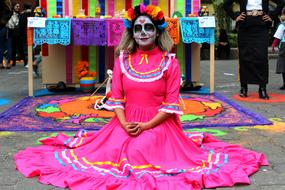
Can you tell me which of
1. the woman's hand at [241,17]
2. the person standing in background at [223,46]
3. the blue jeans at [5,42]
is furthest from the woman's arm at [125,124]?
the person standing in background at [223,46]

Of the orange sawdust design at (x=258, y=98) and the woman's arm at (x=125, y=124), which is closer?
the woman's arm at (x=125, y=124)

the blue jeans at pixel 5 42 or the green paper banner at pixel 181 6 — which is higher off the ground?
the green paper banner at pixel 181 6

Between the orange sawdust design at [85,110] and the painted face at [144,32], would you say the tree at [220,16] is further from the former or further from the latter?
the painted face at [144,32]

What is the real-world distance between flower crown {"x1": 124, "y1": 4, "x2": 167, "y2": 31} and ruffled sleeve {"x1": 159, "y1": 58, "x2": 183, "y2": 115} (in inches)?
14.0

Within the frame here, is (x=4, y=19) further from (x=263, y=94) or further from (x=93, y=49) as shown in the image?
(x=263, y=94)

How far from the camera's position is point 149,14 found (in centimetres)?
395

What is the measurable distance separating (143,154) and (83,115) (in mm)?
2568

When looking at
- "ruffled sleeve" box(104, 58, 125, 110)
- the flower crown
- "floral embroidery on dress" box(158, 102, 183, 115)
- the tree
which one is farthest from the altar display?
the tree

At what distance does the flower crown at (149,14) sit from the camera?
3.95 meters

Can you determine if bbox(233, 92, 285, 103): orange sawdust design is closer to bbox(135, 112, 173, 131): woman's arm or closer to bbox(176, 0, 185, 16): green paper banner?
bbox(176, 0, 185, 16): green paper banner

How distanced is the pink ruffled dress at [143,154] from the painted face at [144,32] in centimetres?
11

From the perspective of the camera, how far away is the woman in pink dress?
3521 millimetres

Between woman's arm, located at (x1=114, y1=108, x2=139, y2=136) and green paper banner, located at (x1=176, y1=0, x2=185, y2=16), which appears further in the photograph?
green paper banner, located at (x1=176, y1=0, x2=185, y2=16)

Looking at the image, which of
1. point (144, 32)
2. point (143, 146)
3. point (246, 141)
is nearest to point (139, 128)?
point (143, 146)
